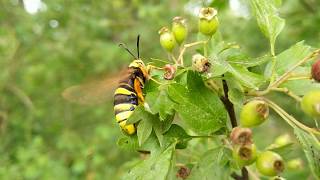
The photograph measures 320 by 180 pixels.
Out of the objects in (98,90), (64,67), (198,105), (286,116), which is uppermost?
(64,67)

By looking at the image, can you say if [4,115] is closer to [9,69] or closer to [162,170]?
[9,69]

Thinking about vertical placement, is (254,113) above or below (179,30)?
below

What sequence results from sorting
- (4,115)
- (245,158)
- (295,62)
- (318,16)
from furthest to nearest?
(4,115) < (318,16) < (295,62) < (245,158)

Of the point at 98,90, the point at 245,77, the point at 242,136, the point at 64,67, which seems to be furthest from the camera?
the point at 64,67

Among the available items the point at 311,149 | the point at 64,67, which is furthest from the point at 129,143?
the point at 64,67

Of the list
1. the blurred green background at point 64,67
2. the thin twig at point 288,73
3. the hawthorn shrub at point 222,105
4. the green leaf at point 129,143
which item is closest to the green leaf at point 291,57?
the hawthorn shrub at point 222,105

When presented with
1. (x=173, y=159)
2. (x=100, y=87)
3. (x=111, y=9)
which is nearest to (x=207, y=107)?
(x=173, y=159)

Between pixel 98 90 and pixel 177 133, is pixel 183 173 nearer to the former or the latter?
pixel 177 133
